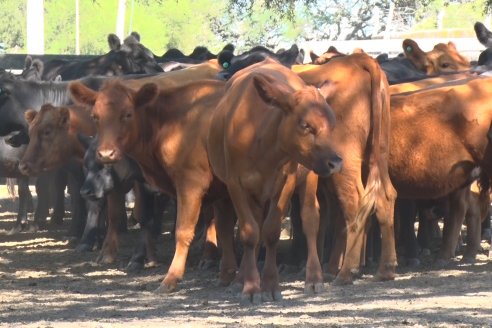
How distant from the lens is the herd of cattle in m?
10.5

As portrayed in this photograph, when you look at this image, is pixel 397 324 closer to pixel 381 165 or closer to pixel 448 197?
pixel 381 165

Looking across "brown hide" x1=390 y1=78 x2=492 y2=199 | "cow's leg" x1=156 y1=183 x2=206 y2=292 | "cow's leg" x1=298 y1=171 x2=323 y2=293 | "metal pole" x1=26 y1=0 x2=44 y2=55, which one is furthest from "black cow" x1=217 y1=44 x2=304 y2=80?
"metal pole" x1=26 y1=0 x2=44 y2=55

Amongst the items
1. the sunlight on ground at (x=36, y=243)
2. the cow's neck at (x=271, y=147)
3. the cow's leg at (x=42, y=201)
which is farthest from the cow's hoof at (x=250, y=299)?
the cow's leg at (x=42, y=201)

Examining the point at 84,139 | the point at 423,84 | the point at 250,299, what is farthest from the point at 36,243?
the point at 250,299

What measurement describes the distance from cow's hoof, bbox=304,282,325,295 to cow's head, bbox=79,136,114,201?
11.4 ft

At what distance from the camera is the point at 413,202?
43.9ft

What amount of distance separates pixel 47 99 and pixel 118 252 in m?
2.80

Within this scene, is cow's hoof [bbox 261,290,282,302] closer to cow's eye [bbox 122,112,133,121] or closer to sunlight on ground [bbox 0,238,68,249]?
cow's eye [bbox 122,112,133,121]

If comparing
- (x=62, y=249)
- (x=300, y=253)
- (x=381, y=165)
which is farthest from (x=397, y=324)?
(x=62, y=249)

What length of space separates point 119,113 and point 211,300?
2.04 meters

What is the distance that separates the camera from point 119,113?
39.0 feet

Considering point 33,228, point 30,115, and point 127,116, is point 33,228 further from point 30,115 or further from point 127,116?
point 127,116

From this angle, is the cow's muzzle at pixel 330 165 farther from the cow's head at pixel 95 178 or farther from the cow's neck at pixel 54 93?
the cow's neck at pixel 54 93

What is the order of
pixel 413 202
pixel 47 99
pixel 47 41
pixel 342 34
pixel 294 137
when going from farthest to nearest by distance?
1. pixel 47 41
2. pixel 342 34
3. pixel 47 99
4. pixel 413 202
5. pixel 294 137
